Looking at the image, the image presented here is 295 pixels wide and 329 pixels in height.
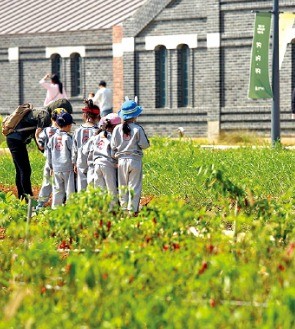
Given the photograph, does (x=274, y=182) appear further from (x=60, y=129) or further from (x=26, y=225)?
(x=26, y=225)

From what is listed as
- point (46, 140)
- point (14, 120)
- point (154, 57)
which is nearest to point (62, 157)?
point (46, 140)

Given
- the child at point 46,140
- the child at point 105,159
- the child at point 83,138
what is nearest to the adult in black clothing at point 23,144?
the child at point 46,140

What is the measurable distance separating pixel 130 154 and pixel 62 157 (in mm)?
1300

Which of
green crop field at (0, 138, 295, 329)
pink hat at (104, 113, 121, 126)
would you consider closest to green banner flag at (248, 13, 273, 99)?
pink hat at (104, 113, 121, 126)

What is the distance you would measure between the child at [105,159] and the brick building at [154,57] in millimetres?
19664

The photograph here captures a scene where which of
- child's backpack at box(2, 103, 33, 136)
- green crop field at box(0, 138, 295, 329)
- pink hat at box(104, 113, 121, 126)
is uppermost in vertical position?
pink hat at box(104, 113, 121, 126)

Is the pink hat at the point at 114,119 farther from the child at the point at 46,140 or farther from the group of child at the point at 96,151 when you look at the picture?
the child at the point at 46,140

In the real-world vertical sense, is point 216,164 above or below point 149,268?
below

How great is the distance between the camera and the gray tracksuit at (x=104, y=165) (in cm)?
1436

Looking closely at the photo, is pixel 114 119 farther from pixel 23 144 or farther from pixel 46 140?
pixel 23 144

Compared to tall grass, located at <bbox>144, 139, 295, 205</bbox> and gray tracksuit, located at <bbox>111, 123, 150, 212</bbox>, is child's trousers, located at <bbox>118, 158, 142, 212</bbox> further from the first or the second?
tall grass, located at <bbox>144, 139, 295, 205</bbox>

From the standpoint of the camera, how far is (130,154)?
1421 cm

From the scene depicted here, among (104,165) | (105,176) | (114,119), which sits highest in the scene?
(114,119)

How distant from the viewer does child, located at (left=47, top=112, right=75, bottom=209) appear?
15141 mm
